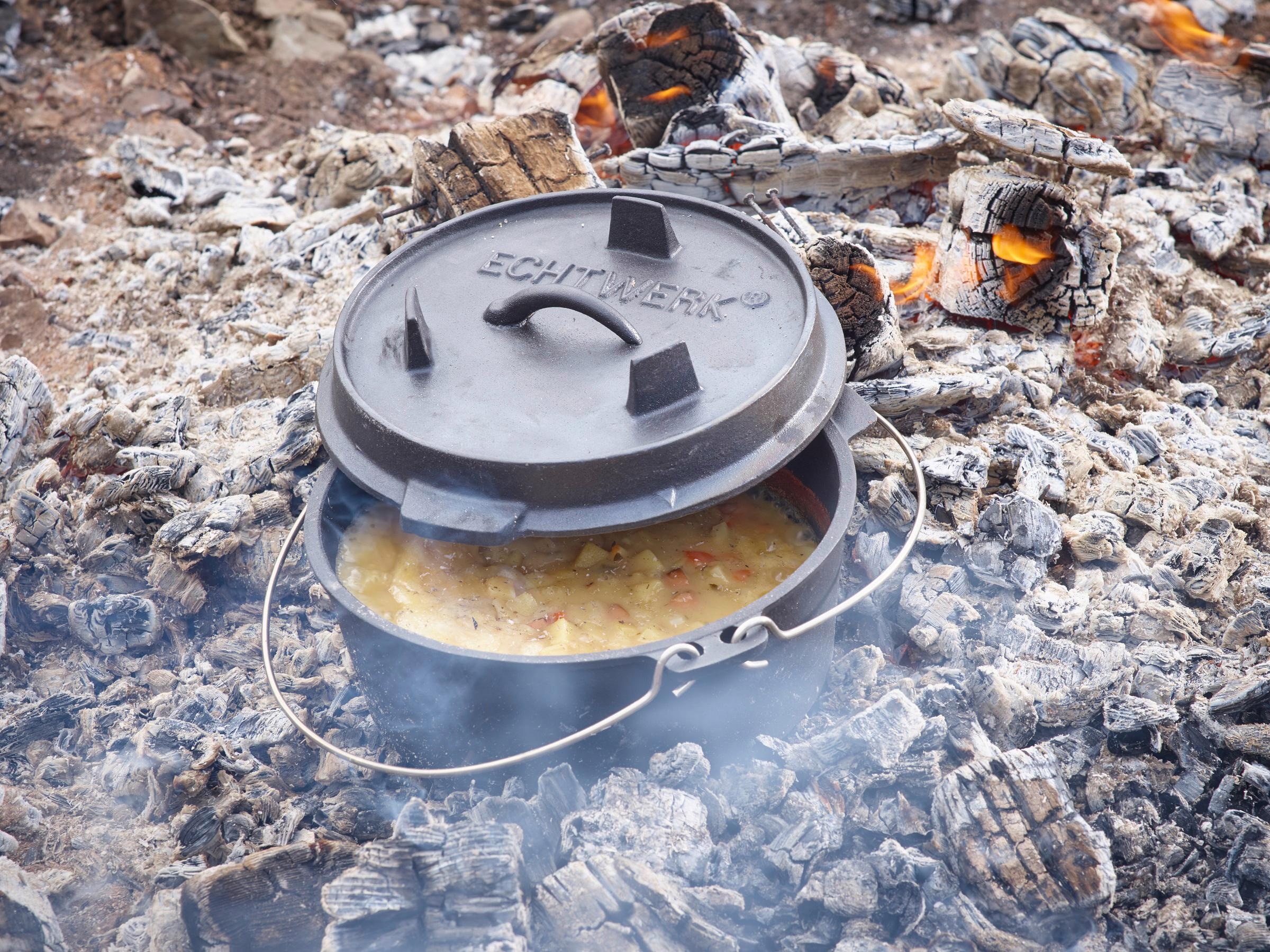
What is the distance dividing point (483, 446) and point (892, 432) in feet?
4.15

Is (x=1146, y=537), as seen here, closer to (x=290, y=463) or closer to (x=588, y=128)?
(x=290, y=463)

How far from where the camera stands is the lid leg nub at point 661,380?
2.03 metres

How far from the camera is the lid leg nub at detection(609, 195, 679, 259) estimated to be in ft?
8.13

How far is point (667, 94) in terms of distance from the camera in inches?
173

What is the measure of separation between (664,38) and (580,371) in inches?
110

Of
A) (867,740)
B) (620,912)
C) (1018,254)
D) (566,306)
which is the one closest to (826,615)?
(867,740)

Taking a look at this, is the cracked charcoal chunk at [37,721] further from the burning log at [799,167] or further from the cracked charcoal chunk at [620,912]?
the burning log at [799,167]

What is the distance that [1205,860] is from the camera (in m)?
2.20

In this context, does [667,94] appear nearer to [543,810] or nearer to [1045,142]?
[1045,142]

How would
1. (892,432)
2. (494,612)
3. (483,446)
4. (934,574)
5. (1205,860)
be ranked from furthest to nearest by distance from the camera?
(934,574), (892,432), (494,612), (1205,860), (483,446)

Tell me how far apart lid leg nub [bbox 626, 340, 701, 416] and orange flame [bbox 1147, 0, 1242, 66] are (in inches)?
192

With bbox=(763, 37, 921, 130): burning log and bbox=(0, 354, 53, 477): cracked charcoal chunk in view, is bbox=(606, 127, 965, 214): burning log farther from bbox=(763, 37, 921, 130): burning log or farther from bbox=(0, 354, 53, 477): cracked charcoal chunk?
bbox=(0, 354, 53, 477): cracked charcoal chunk

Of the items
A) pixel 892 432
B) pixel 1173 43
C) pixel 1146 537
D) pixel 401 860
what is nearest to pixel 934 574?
pixel 892 432

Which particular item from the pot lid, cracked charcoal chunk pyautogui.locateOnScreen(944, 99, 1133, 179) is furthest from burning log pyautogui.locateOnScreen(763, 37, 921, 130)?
the pot lid
